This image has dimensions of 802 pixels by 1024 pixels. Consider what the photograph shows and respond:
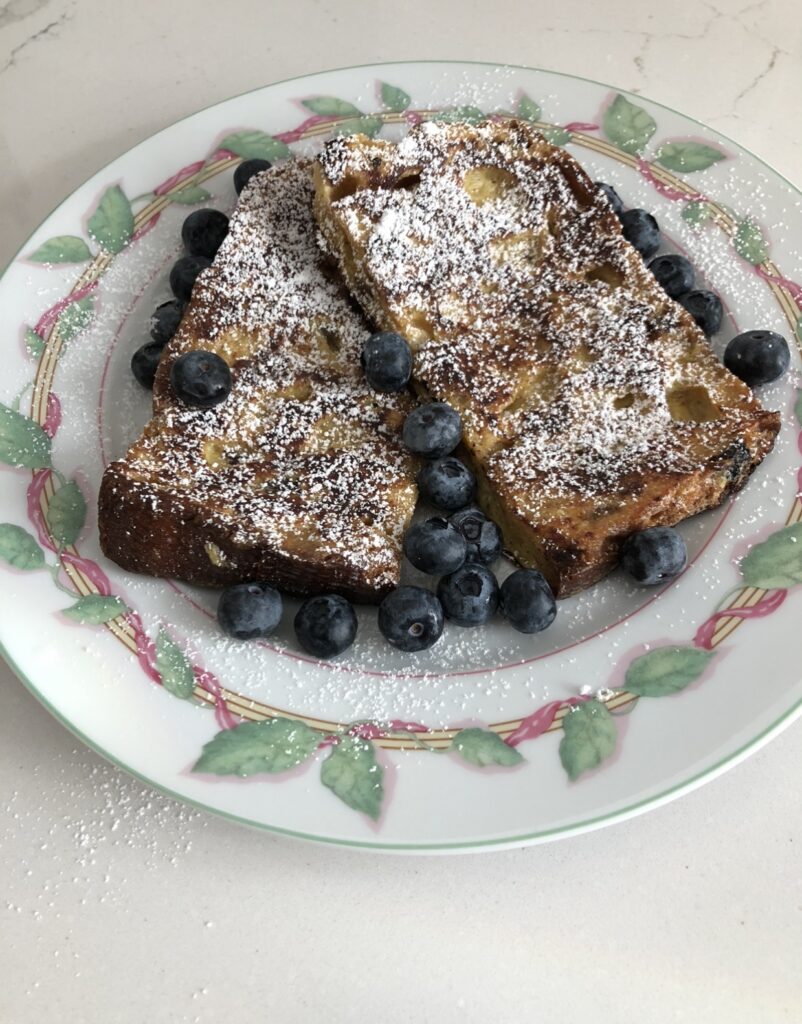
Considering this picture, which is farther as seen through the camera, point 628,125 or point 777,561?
point 628,125

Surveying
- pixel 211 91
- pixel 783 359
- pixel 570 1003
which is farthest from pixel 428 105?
pixel 570 1003

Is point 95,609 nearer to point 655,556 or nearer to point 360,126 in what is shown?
point 655,556

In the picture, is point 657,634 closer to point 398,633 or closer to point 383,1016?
point 398,633

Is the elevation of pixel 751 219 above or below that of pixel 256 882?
above

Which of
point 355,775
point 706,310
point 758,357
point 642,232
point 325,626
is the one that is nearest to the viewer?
point 355,775

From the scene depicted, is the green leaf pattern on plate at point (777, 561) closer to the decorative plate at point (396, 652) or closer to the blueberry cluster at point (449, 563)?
the decorative plate at point (396, 652)

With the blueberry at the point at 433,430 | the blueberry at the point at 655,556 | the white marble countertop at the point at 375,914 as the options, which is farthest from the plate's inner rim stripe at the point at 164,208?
the blueberry at the point at 433,430

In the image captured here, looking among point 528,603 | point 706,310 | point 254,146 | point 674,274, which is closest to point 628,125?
point 674,274
